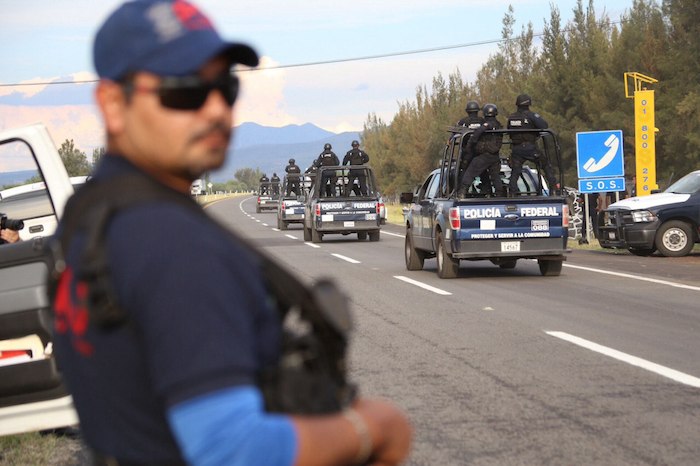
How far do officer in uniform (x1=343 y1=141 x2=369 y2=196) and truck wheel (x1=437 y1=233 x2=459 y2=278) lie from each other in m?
14.4

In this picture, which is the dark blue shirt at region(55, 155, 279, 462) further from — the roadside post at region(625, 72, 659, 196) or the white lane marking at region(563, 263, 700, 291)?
the roadside post at region(625, 72, 659, 196)

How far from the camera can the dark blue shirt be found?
1747mm

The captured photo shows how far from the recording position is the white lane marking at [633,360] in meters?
9.02

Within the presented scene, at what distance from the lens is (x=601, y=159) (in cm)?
2806

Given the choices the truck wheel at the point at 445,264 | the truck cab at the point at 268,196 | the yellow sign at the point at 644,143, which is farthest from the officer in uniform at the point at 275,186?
the truck wheel at the point at 445,264

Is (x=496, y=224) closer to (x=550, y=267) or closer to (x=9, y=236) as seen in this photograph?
(x=550, y=267)

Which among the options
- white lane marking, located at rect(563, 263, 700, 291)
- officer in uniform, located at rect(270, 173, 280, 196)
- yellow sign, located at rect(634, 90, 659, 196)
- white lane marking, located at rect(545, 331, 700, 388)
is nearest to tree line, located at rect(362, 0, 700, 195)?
officer in uniform, located at rect(270, 173, 280, 196)

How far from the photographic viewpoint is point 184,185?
6.63 ft

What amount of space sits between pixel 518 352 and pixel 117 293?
8.97 metres

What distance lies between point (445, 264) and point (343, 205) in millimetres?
13941

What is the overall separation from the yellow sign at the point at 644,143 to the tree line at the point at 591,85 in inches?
662

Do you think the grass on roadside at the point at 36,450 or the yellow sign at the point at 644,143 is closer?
the grass on roadside at the point at 36,450

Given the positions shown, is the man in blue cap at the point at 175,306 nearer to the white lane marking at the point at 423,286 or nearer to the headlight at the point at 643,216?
the white lane marking at the point at 423,286

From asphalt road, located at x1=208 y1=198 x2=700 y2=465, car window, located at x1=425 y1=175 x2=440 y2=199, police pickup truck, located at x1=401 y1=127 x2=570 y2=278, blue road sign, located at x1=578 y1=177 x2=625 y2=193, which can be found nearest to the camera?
asphalt road, located at x1=208 y1=198 x2=700 y2=465
